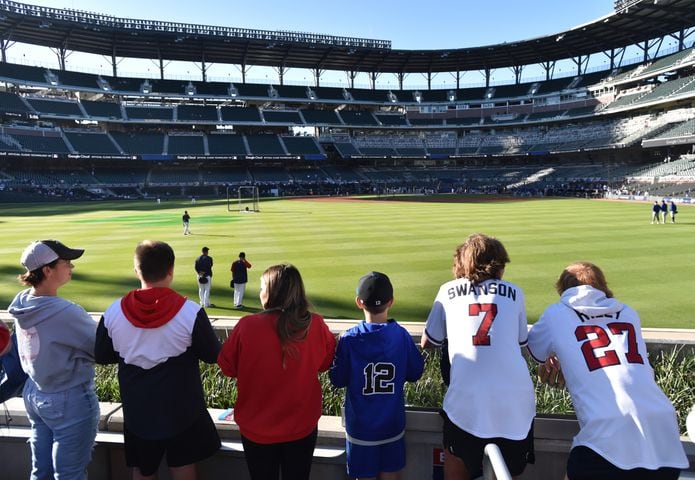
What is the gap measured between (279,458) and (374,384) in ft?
2.67

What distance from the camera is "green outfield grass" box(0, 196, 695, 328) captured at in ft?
37.8

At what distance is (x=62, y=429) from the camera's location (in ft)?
10.5

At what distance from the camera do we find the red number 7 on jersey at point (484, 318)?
306cm

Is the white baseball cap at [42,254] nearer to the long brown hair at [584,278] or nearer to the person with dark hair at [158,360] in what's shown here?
the person with dark hair at [158,360]

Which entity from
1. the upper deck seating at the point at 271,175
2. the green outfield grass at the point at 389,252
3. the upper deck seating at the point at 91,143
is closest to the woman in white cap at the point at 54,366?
the green outfield grass at the point at 389,252

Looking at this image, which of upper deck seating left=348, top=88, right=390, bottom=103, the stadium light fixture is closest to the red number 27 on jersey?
the stadium light fixture

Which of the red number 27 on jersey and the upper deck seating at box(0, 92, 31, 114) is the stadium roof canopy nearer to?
the upper deck seating at box(0, 92, 31, 114)

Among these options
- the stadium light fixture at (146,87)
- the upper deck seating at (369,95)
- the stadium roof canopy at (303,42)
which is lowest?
the stadium light fixture at (146,87)

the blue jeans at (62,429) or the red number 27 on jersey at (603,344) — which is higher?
the red number 27 on jersey at (603,344)

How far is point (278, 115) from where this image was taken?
78500 millimetres

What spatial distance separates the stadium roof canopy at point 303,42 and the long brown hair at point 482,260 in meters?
62.5

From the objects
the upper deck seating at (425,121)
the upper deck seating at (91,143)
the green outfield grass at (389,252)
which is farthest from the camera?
the upper deck seating at (425,121)

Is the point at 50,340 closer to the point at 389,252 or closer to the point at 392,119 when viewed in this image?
the point at 389,252

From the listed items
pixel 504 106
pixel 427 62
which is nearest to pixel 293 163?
pixel 427 62
